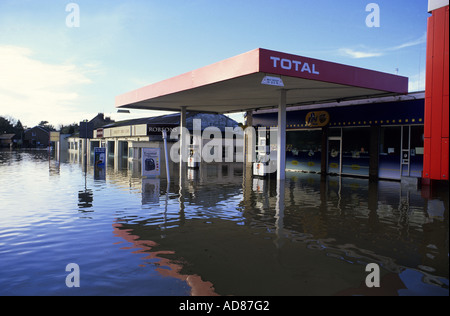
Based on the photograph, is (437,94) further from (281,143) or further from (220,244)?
(281,143)

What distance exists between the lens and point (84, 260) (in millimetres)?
5312

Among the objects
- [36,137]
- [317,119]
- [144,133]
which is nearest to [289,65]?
[317,119]

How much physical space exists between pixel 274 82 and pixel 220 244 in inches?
294

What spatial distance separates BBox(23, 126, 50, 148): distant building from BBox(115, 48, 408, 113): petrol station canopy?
101306 millimetres

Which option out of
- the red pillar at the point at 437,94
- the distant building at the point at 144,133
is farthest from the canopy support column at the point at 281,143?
the distant building at the point at 144,133

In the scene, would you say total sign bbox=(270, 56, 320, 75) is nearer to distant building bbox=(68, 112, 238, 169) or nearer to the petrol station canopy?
the petrol station canopy

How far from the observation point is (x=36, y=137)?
110 metres

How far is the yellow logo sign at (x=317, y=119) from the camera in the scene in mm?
20625

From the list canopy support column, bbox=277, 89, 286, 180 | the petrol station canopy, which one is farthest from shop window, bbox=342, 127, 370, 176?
canopy support column, bbox=277, 89, 286, 180

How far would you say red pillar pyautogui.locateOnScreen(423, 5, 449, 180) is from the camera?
7645 mm

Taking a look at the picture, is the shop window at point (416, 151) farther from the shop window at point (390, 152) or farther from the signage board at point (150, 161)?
the signage board at point (150, 161)

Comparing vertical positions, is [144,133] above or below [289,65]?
below
